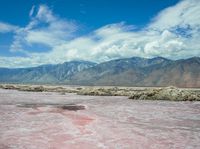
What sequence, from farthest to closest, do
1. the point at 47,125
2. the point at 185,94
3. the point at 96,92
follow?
1. the point at 96,92
2. the point at 185,94
3. the point at 47,125

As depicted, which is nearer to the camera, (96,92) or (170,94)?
(170,94)

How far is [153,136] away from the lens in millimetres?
11016

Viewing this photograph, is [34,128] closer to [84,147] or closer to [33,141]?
[33,141]

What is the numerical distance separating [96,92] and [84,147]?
39.2 m

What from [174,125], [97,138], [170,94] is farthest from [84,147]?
[170,94]

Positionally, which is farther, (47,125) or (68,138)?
(47,125)

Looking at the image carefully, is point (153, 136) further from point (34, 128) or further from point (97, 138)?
point (34, 128)

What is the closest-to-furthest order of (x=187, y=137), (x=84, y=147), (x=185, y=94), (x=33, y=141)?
(x=84, y=147)
(x=33, y=141)
(x=187, y=137)
(x=185, y=94)

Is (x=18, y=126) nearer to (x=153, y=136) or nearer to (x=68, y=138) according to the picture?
(x=68, y=138)

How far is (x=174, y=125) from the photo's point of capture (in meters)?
13.8

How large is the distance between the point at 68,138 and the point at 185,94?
2658 centimetres

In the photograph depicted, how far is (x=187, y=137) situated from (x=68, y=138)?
15.0ft

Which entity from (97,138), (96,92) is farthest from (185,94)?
(97,138)

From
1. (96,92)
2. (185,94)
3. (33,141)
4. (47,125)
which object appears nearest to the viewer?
(33,141)
